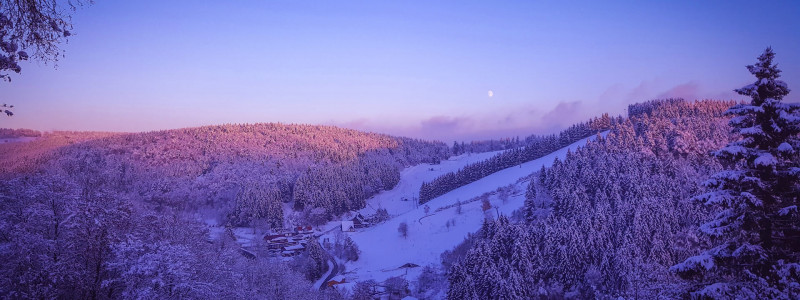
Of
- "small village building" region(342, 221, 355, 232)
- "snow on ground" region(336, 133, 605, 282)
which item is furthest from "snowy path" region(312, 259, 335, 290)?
"small village building" region(342, 221, 355, 232)

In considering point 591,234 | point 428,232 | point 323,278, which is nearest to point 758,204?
point 591,234

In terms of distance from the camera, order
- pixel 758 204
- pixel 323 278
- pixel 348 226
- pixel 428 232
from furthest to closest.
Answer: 1. pixel 348 226
2. pixel 428 232
3. pixel 323 278
4. pixel 758 204

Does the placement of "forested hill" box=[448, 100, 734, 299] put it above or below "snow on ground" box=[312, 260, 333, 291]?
above

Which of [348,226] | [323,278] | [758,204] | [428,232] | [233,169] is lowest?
[348,226]

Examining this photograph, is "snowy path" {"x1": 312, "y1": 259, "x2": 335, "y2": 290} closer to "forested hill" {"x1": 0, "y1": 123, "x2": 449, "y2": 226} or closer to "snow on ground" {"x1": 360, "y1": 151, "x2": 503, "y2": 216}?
"forested hill" {"x1": 0, "y1": 123, "x2": 449, "y2": 226}

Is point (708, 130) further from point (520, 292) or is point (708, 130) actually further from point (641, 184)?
point (520, 292)

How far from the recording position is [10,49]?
706 cm

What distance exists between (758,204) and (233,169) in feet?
525

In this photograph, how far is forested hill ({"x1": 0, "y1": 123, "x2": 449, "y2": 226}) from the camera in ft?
388

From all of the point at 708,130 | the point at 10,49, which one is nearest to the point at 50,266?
the point at 10,49

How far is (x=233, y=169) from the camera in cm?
15312

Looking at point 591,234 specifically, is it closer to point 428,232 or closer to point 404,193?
point 428,232

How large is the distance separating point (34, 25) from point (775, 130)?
1476 centimetres

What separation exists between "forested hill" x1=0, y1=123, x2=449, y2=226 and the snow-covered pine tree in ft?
355
